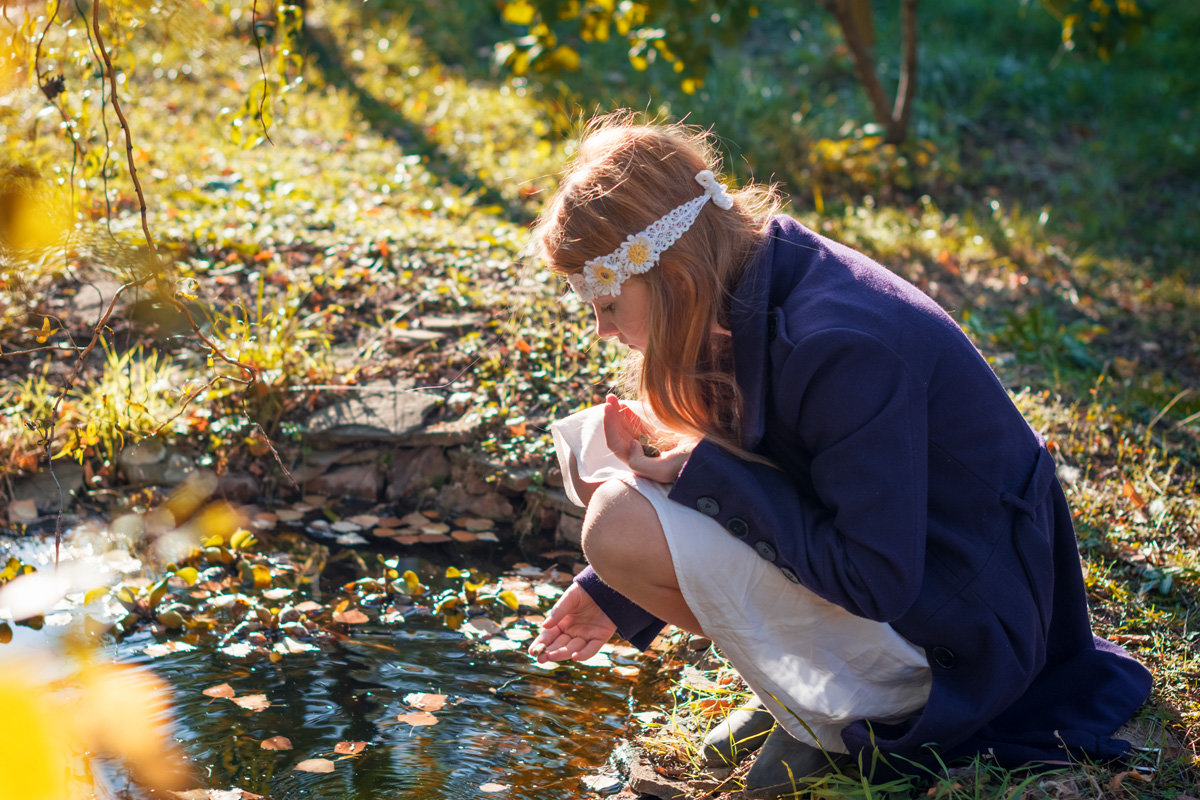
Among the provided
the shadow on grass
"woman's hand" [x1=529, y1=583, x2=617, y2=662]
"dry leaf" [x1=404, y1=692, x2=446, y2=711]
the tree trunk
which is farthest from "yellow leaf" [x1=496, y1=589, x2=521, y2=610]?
the tree trunk

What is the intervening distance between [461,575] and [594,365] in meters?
0.94

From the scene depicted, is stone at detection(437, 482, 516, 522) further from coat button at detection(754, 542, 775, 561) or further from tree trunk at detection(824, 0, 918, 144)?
tree trunk at detection(824, 0, 918, 144)

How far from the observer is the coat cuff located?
2010 mm

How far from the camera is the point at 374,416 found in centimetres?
329

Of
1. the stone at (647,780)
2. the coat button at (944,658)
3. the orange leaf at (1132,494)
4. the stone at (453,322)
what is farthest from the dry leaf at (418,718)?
the orange leaf at (1132,494)

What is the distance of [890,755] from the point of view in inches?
69.2

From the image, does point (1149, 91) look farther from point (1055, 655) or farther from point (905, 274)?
point (1055, 655)

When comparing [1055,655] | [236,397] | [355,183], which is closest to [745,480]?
[1055,655]

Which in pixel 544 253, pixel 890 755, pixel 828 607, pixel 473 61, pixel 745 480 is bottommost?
pixel 890 755

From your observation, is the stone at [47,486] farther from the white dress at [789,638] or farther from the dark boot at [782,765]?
the dark boot at [782,765]

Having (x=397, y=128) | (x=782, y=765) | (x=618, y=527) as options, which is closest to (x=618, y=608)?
(x=618, y=527)

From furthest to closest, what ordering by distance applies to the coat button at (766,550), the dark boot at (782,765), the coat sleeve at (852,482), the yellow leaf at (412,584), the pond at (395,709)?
the yellow leaf at (412,584) → the pond at (395,709) → the dark boot at (782,765) → the coat button at (766,550) → the coat sleeve at (852,482)

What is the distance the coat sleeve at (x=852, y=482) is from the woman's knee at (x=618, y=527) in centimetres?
16

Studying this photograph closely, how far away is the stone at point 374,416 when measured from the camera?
10.7 feet
